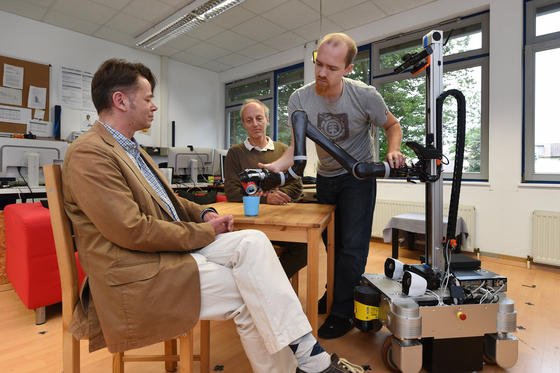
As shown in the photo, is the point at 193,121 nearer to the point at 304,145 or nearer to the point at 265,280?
the point at 304,145

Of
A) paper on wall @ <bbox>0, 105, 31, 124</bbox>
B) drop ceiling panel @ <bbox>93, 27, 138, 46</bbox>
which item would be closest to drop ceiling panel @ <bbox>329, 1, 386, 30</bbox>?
drop ceiling panel @ <bbox>93, 27, 138, 46</bbox>

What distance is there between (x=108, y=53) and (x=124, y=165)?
4738mm

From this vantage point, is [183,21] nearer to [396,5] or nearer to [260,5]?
[260,5]

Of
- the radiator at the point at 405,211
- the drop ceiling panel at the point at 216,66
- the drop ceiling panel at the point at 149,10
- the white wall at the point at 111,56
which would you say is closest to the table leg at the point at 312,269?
the white wall at the point at 111,56

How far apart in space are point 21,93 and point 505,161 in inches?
216

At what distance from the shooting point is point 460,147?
4.57 feet

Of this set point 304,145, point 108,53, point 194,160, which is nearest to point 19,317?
point 304,145

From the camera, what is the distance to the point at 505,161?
327 centimetres

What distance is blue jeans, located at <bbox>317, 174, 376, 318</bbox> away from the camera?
1.68 meters

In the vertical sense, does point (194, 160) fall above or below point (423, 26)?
below

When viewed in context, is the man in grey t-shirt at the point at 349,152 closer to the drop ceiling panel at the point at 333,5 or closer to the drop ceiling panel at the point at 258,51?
the drop ceiling panel at the point at 333,5

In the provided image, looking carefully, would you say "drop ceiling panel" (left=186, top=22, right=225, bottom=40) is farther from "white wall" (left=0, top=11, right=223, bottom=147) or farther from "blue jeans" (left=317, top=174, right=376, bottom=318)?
"blue jeans" (left=317, top=174, right=376, bottom=318)

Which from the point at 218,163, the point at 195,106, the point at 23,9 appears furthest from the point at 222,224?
the point at 195,106

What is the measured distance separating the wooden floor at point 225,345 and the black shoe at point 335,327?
30mm
